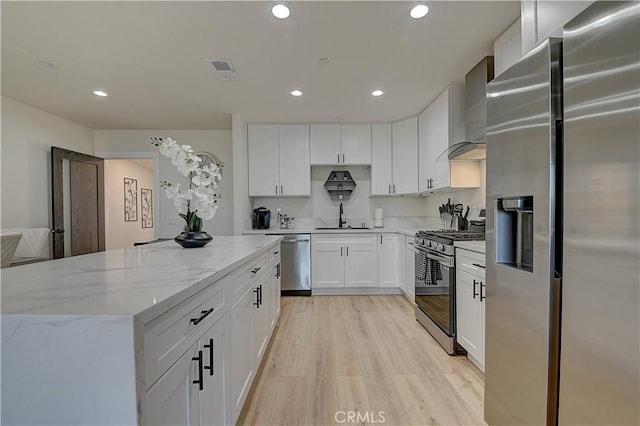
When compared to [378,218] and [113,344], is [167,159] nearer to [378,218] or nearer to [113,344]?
[378,218]

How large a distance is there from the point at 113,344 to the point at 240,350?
3.47 ft

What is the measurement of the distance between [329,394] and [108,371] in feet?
5.29

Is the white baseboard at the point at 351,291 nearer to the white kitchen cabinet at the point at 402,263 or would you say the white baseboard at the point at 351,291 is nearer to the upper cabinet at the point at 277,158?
the white kitchen cabinet at the point at 402,263

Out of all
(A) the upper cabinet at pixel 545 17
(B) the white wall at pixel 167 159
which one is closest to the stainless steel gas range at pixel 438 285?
(A) the upper cabinet at pixel 545 17

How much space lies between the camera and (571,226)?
1026 millimetres

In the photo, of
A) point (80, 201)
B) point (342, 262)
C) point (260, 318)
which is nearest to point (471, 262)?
point (260, 318)

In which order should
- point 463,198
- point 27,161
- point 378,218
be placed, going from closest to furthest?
point 463,198 → point 27,161 → point 378,218

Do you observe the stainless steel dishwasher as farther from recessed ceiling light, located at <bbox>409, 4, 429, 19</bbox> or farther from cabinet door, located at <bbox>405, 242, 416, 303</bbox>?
recessed ceiling light, located at <bbox>409, 4, 429, 19</bbox>

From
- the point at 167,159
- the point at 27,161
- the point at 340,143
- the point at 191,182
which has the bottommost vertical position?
the point at 191,182

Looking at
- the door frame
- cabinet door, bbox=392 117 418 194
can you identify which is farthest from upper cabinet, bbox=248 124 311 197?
the door frame

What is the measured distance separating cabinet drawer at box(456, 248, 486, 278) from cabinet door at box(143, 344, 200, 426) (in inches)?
71.2

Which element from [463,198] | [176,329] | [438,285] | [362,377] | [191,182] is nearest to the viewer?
[176,329]

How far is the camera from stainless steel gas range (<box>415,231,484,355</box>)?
2.41 meters

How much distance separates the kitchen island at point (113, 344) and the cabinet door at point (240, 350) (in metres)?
0.16
